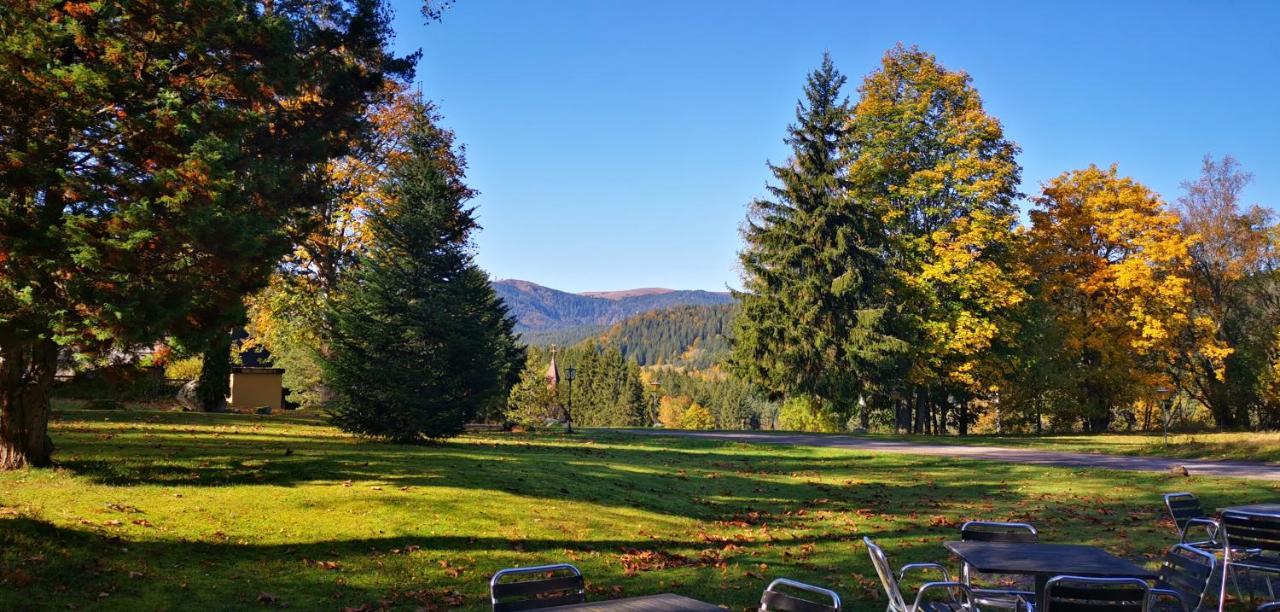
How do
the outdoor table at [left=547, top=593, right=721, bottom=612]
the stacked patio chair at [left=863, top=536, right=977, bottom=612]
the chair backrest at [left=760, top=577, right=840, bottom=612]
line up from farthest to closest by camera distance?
the stacked patio chair at [left=863, top=536, right=977, bottom=612] → the chair backrest at [left=760, top=577, right=840, bottom=612] → the outdoor table at [left=547, top=593, right=721, bottom=612]

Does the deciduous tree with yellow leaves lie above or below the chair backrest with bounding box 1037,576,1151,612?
above

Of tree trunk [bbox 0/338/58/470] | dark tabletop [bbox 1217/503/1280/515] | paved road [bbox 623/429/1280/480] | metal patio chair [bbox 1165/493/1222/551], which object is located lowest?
paved road [bbox 623/429/1280/480]

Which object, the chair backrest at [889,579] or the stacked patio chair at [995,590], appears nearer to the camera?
the chair backrest at [889,579]

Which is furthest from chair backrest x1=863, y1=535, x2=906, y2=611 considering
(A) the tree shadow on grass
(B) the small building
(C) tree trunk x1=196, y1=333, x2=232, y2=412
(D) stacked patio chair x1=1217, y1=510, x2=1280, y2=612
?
(B) the small building

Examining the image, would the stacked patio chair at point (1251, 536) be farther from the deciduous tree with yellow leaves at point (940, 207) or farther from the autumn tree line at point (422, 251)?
the deciduous tree with yellow leaves at point (940, 207)

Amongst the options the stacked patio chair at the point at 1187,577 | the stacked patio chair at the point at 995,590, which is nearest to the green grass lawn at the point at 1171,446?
the stacked patio chair at the point at 1187,577

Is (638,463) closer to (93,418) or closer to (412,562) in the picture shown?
(412,562)

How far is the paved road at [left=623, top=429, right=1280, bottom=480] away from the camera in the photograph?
63.5 feet

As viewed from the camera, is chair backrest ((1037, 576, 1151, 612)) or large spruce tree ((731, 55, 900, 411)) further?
large spruce tree ((731, 55, 900, 411))

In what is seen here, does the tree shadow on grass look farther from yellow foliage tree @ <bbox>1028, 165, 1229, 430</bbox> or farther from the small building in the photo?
yellow foliage tree @ <bbox>1028, 165, 1229, 430</bbox>

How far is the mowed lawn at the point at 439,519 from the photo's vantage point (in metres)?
8.14

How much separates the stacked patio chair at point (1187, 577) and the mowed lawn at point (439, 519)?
264 cm

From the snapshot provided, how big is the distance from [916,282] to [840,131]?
25.7 ft

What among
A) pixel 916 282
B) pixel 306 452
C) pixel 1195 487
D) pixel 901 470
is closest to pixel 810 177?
pixel 916 282
